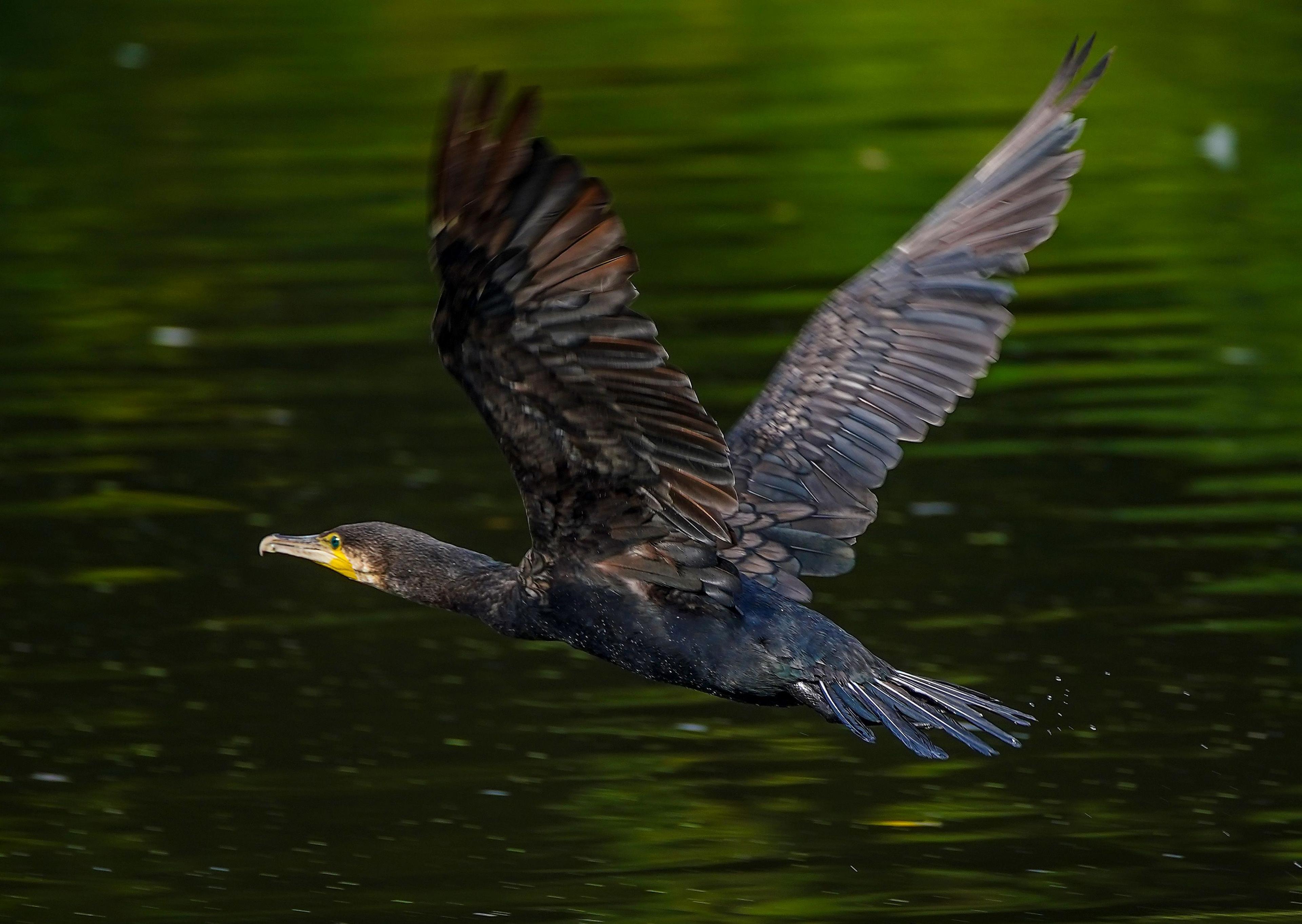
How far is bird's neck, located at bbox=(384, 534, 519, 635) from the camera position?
6.86 meters

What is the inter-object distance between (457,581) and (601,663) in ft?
5.87

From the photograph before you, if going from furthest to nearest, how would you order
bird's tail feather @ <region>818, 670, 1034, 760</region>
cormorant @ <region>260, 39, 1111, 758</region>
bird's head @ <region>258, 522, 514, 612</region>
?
bird's head @ <region>258, 522, 514, 612</region> < bird's tail feather @ <region>818, 670, 1034, 760</region> < cormorant @ <region>260, 39, 1111, 758</region>

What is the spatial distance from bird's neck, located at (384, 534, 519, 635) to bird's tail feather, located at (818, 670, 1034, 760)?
0.94 metres

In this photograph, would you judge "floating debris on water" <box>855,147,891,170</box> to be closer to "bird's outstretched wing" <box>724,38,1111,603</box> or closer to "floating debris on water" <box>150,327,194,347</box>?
"floating debris on water" <box>150,327,194,347</box>

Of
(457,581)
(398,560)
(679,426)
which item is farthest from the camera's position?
(398,560)

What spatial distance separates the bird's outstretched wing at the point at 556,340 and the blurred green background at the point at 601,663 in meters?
1.26

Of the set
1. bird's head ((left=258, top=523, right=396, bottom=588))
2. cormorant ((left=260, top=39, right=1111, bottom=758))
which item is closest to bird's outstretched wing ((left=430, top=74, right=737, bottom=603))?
cormorant ((left=260, top=39, right=1111, bottom=758))

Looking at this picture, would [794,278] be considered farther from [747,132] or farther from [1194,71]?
[1194,71]

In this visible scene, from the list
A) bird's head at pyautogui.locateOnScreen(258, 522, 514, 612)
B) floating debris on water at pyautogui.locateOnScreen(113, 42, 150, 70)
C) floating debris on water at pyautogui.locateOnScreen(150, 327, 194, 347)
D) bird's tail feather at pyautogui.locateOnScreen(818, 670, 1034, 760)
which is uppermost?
floating debris on water at pyautogui.locateOnScreen(113, 42, 150, 70)

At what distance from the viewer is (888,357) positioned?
780 cm

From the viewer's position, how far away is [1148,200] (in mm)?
16422

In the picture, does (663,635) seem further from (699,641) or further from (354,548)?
(354,548)

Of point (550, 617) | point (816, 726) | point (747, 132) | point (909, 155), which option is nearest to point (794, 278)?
point (909, 155)

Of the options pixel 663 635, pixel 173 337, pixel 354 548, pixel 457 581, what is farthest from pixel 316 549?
pixel 173 337
